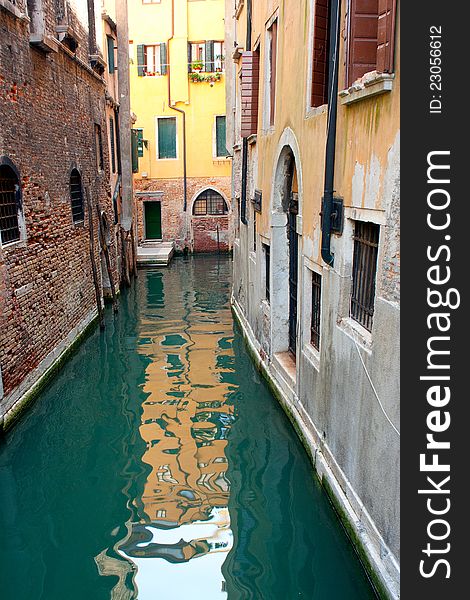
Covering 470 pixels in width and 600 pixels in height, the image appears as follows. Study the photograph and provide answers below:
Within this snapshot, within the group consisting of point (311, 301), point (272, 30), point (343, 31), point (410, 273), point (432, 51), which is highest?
point (272, 30)

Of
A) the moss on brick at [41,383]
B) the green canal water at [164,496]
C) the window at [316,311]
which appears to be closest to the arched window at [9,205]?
the moss on brick at [41,383]

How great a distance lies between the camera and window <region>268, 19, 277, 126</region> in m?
7.95

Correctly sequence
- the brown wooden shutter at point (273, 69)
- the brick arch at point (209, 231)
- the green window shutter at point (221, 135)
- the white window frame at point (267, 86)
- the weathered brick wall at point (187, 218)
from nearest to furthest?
1. the brown wooden shutter at point (273, 69)
2. the white window frame at point (267, 86)
3. the green window shutter at point (221, 135)
4. the weathered brick wall at point (187, 218)
5. the brick arch at point (209, 231)

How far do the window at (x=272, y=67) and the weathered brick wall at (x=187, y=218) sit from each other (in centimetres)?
1342

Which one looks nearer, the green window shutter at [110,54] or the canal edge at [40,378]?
the canal edge at [40,378]

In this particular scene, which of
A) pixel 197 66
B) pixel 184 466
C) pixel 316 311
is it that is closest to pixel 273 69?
pixel 316 311

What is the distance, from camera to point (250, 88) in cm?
915

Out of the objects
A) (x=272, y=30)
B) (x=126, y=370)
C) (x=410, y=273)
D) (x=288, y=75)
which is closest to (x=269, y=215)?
(x=288, y=75)

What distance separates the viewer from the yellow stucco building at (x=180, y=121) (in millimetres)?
20344

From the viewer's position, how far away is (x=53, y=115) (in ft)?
29.2

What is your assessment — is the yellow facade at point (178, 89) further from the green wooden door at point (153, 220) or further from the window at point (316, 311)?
the window at point (316, 311)

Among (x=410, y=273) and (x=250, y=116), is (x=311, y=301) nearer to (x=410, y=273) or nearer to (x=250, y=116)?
(x=410, y=273)

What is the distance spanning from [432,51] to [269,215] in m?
5.01

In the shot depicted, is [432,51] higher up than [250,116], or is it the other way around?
[250,116]
